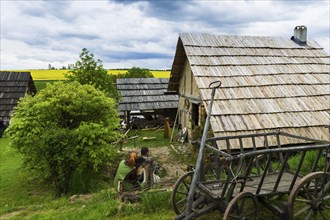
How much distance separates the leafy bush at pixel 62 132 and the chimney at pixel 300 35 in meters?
10.4

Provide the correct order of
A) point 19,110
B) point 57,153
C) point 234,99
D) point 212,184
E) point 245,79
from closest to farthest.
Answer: point 212,184 < point 57,153 < point 19,110 < point 234,99 < point 245,79

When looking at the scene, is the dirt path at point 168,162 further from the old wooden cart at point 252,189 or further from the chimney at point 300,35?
the chimney at point 300,35

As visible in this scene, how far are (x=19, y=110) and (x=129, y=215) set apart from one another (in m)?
4.75

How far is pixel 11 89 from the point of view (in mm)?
20703

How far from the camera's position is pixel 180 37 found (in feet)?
40.1

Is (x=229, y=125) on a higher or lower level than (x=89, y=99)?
lower

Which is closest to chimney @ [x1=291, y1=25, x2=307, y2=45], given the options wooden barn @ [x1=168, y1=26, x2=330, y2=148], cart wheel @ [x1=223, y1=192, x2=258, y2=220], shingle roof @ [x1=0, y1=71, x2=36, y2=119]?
wooden barn @ [x1=168, y1=26, x2=330, y2=148]

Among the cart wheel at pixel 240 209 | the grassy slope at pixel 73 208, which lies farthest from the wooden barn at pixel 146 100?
the cart wheel at pixel 240 209

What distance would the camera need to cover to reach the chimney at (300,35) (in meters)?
14.1

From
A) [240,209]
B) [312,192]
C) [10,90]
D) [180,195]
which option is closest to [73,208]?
[180,195]

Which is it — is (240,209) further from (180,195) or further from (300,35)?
(300,35)

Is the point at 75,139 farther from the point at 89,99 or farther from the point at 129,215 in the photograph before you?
the point at 129,215

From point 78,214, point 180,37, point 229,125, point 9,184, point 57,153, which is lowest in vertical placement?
point 9,184

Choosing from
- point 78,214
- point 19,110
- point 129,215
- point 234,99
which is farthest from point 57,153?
point 234,99
